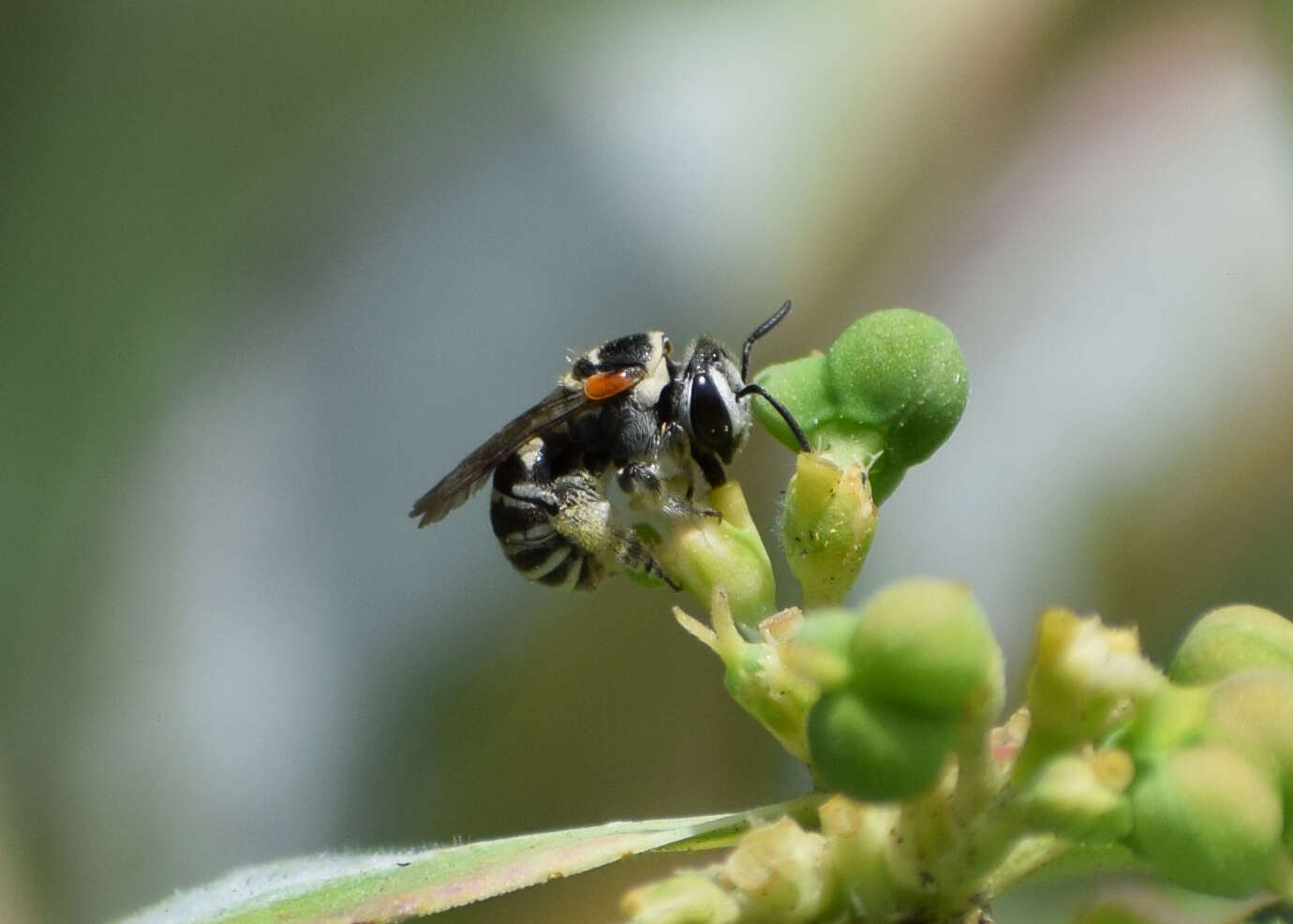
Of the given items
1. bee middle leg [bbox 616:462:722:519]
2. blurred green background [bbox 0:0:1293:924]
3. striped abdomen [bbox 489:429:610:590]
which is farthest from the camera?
blurred green background [bbox 0:0:1293:924]

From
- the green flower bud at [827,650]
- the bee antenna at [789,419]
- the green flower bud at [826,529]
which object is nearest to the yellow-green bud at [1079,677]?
the green flower bud at [827,650]

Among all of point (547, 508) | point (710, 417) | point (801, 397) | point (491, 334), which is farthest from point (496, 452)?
point (491, 334)

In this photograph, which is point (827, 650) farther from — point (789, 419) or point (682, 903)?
point (789, 419)

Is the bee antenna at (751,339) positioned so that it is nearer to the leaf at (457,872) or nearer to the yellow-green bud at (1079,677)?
the leaf at (457,872)

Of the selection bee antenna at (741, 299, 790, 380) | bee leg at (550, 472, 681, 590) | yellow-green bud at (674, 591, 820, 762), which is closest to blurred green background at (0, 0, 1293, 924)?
bee antenna at (741, 299, 790, 380)

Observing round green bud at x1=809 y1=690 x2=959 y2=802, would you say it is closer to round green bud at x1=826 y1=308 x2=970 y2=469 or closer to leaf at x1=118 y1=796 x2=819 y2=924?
leaf at x1=118 y1=796 x2=819 y2=924

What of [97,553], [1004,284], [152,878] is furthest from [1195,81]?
[152,878]
